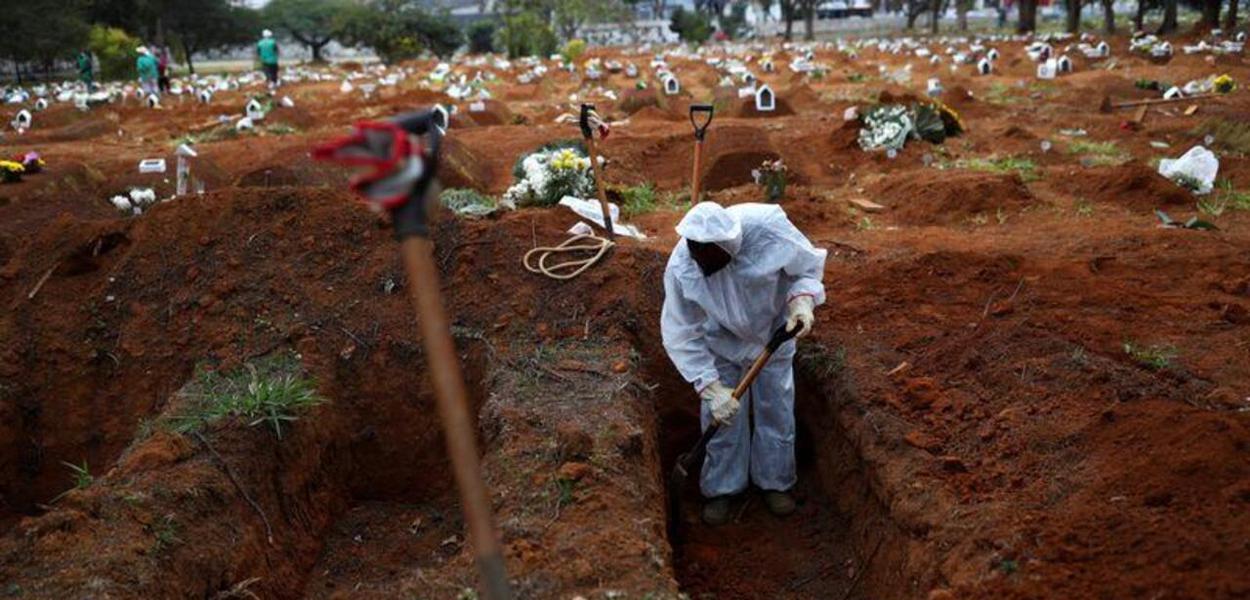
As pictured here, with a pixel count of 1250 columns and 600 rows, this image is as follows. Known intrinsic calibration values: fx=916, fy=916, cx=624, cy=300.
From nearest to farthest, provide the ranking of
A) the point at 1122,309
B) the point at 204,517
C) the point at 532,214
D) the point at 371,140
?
the point at 371,140 → the point at 204,517 → the point at 1122,309 → the point at 532,214

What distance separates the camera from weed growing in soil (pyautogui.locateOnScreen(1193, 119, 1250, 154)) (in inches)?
388

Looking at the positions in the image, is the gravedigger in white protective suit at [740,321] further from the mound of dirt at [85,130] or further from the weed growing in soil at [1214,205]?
the mound of dirt at [85,130]

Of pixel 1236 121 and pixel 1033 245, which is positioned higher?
pixel 1236 121

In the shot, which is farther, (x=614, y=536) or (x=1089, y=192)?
(x=1089, y=192)

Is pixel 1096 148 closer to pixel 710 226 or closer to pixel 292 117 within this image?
pixel 710 226

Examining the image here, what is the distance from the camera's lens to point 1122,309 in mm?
4848

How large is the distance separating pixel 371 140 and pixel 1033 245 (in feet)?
20.7

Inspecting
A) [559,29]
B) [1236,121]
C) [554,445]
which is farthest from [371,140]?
[559,29]

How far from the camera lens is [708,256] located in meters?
3.71

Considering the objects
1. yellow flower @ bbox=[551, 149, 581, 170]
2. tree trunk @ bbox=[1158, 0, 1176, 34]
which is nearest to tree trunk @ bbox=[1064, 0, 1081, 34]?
tree trunk @ bbox=[1158, 0, 1176, 34]

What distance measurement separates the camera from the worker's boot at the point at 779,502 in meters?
4.41

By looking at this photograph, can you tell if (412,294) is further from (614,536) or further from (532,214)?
(614,536)

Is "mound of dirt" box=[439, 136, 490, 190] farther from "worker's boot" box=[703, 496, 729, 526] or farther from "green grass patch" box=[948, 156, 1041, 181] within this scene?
"worker's boot" box=[703, 496, 729, 526]

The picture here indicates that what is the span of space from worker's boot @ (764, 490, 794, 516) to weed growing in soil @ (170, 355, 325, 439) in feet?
7.21
